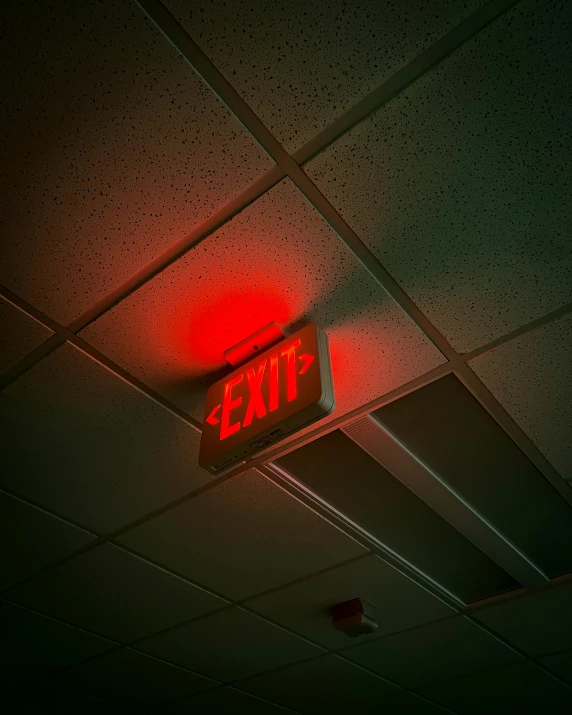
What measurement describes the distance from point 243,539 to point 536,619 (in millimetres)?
1675

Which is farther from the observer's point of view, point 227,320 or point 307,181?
point 227,320

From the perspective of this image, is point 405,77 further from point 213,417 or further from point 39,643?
point 39,643

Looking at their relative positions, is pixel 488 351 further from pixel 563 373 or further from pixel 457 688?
pixel 457 688

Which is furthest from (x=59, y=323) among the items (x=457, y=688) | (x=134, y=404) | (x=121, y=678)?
(x=457, y=688)

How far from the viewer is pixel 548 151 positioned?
1.23m

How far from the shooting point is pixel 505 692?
3.13m

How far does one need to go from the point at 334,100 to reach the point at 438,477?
4.95ft

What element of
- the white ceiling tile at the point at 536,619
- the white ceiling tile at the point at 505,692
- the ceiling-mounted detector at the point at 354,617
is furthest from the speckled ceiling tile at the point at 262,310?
the white ceiling tile at the point at 505,692

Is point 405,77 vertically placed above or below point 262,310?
above

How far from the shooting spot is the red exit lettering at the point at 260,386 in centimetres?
134

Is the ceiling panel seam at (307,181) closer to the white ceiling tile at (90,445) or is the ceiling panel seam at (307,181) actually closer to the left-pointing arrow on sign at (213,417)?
the left-pointing arrow on sign at (213,417)

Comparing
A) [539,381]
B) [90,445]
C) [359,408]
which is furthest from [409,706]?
[90,445]

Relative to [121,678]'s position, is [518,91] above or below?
above

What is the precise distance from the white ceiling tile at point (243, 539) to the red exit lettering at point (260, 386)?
2.11 ft
